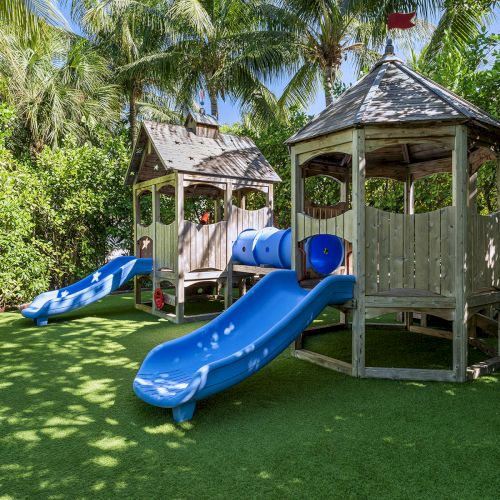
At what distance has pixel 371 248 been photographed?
570 centimetres

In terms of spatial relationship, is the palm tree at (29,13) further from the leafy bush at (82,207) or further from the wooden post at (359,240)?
the wooden post at (359,240)

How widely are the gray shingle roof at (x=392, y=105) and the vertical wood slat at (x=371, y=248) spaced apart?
44.8 inches

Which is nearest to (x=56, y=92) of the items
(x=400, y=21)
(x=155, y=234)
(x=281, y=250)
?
Result: (x=155, y=234)

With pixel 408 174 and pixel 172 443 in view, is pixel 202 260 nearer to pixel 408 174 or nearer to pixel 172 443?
pixel 408 174

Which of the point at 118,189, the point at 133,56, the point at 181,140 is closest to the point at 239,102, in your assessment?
the point at 133,56

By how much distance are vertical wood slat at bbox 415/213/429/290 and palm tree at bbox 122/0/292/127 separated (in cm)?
1289

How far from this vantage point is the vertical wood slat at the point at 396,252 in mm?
5625

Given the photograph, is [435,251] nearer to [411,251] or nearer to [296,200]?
[411,251]

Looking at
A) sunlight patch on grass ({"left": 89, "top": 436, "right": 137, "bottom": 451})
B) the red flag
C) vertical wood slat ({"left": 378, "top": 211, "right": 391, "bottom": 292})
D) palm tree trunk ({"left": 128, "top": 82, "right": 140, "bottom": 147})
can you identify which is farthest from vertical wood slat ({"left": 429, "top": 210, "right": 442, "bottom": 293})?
palm tree trunk ({"left": 128, "top": 82, "right": 140, "bottom": 147})

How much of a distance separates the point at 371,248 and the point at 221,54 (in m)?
15.0

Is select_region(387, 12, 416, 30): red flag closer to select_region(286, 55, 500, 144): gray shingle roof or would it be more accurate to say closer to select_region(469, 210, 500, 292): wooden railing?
select_region(286, 55, 500, 144): gray shingle roof

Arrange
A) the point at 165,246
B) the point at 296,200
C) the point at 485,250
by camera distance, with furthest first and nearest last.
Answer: the point at 165,246 → the point at 296,200 → the point at 485,250

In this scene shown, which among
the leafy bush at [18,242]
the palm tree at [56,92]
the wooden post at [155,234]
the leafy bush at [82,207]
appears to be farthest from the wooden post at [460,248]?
the palm tree at [56,92]

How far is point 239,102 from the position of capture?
1978cm
